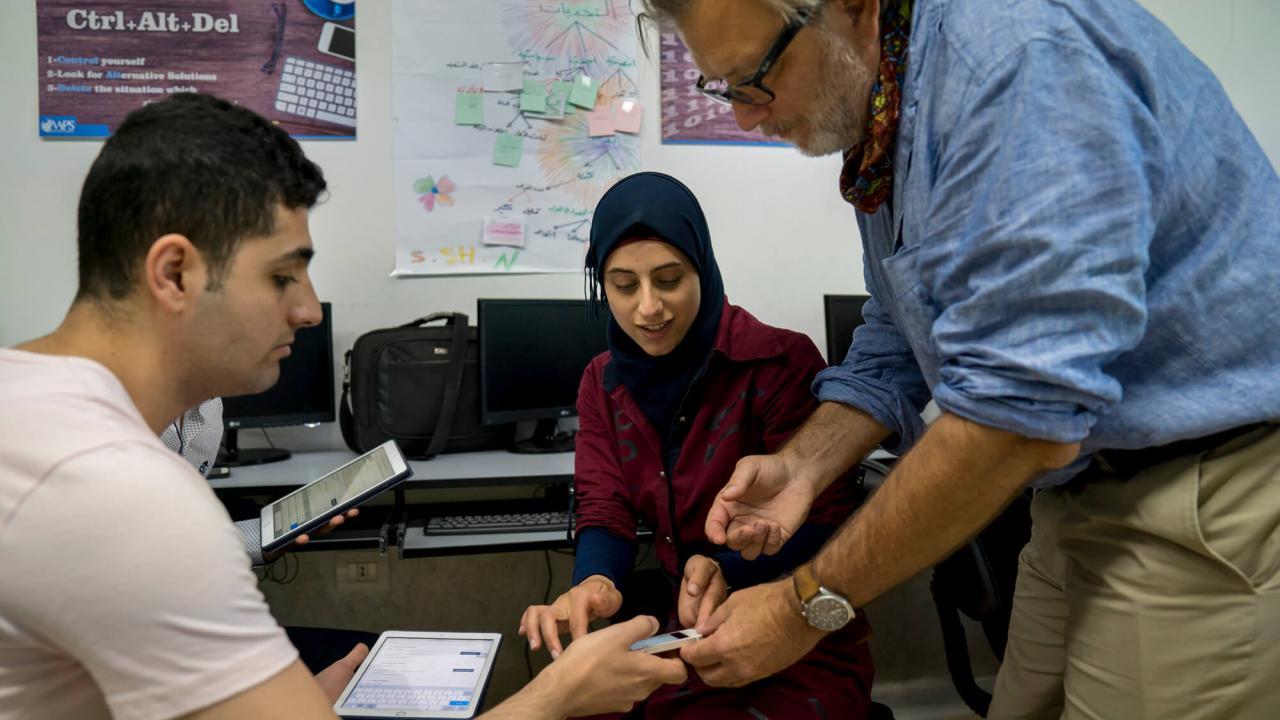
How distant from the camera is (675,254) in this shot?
1.43 metres

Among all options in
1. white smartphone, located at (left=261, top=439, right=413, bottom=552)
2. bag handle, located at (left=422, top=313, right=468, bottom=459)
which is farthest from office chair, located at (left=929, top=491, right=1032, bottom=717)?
bag handle, located at (left=422, top=313, right=468, bottom=459)

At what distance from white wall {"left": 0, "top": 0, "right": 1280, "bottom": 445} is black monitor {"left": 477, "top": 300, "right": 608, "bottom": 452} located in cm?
25

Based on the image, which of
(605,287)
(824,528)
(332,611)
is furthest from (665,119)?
(332,611)

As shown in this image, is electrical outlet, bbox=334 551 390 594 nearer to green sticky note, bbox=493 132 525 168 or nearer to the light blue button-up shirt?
green sticky note, bbox=493 132 525 168

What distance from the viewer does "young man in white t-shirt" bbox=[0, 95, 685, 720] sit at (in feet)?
1.95

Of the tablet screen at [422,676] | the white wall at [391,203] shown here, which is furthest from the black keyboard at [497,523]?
the tablet screen at [422,676]

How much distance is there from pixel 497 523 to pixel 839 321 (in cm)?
127

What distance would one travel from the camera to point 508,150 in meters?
2.53

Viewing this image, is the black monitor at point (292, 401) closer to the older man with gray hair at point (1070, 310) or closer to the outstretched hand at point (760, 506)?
the outstretched hand at point (760, 506)

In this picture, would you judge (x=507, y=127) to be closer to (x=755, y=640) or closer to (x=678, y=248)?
(x=678, y=248)

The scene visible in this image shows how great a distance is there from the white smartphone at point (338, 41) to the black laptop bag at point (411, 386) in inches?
35.2

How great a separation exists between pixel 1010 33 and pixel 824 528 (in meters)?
0.91

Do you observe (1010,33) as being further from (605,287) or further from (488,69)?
(488,69)

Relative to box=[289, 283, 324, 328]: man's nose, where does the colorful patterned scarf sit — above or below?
above
